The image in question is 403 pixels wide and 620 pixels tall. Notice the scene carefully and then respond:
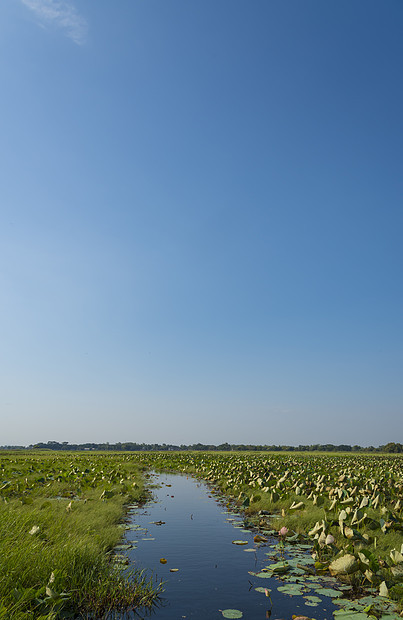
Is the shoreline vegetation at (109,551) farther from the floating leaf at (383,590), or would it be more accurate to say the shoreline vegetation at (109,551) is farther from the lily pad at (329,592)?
the lily pad at (329,592)

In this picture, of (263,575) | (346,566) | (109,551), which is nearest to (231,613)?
(263,575)

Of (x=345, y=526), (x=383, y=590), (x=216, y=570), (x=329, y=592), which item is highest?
(x=345, y=526)

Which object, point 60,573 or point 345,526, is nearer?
point 60,573

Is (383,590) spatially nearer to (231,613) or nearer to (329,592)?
(329,592)

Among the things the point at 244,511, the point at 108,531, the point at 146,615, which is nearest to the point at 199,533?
the point at 108,531

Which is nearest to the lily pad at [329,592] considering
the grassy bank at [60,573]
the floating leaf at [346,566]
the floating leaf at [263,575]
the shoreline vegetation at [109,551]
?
the shoreline vegetation at [109,551]

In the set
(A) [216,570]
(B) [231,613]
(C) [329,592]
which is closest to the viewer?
(B) [231,613]

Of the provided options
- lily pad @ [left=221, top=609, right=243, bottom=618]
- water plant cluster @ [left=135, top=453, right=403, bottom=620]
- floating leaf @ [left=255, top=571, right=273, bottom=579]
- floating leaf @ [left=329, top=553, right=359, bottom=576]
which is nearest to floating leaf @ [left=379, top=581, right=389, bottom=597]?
water plant cluster @ [left=135, top=453, right=403, bottom=620]

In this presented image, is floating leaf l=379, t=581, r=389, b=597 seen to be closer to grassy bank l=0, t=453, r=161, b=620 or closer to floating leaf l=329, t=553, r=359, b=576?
floating leaf l=329, t=553, r=359, b=576

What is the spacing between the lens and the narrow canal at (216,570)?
210 inches

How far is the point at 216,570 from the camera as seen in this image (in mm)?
6984

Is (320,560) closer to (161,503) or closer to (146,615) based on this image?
(146,615)

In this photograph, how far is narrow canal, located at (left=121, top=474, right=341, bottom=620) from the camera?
5.33m

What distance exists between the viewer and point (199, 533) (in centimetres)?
1003
